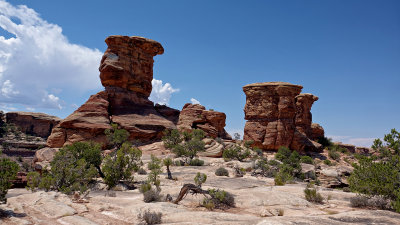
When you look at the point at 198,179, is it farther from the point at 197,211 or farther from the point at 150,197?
the point at 197,211

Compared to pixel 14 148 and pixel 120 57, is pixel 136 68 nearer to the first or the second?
pixel 120 57

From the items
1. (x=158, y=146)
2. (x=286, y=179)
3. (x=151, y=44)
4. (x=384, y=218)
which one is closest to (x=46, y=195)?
(x=384, y=218)

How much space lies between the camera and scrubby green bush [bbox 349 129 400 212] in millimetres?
8609

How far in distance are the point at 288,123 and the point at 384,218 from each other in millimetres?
31063

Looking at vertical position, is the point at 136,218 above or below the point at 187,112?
below

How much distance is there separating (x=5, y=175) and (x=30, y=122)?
7018 centimetres

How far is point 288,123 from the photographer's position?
36.9 m

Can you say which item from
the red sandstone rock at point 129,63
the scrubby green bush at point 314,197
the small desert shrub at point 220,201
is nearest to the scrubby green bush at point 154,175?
the small desert shrub at point 220,201

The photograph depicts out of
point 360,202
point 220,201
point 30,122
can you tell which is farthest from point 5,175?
point 30,122

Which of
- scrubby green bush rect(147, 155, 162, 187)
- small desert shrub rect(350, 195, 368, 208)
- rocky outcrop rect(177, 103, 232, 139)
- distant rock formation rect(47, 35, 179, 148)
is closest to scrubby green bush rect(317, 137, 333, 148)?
rocky outcrop rect(177, 103, 232, 139)

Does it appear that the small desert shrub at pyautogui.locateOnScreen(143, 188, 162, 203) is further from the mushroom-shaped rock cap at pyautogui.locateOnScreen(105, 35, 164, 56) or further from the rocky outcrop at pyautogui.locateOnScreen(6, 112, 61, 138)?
the rocky outcrop at pyautogui.locateOnScreen(6, 112, 61, 138)

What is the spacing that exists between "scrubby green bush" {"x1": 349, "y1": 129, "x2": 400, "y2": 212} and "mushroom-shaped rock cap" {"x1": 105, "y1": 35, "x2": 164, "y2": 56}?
37.8 metres

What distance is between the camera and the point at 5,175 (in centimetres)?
752

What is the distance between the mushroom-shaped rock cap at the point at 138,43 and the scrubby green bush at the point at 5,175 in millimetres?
34942
